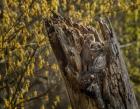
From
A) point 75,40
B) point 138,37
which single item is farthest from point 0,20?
point 138,37

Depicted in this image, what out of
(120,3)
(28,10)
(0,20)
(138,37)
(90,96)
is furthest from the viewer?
(138,37)

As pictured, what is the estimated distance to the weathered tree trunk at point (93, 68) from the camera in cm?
443

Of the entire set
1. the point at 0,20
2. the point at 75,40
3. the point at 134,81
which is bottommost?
the point at 134,81

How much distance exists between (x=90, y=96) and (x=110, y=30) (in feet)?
2.16

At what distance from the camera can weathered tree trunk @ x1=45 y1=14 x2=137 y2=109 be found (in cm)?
443

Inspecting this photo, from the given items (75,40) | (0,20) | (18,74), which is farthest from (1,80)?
(75,40)

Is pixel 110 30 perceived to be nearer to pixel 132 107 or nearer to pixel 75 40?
pixel 75 40

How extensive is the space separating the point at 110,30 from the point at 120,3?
14.9 feet

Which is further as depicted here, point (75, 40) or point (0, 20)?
point (0, 20)

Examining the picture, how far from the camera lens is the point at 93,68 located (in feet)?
14.7

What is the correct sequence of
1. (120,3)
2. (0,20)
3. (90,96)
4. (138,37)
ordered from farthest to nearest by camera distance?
(138,37), (120,3), (0,20), (90,96)

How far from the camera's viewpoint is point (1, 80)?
26.7ft

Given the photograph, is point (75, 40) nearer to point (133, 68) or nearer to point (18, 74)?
point (18, 74)

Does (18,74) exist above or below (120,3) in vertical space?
below
